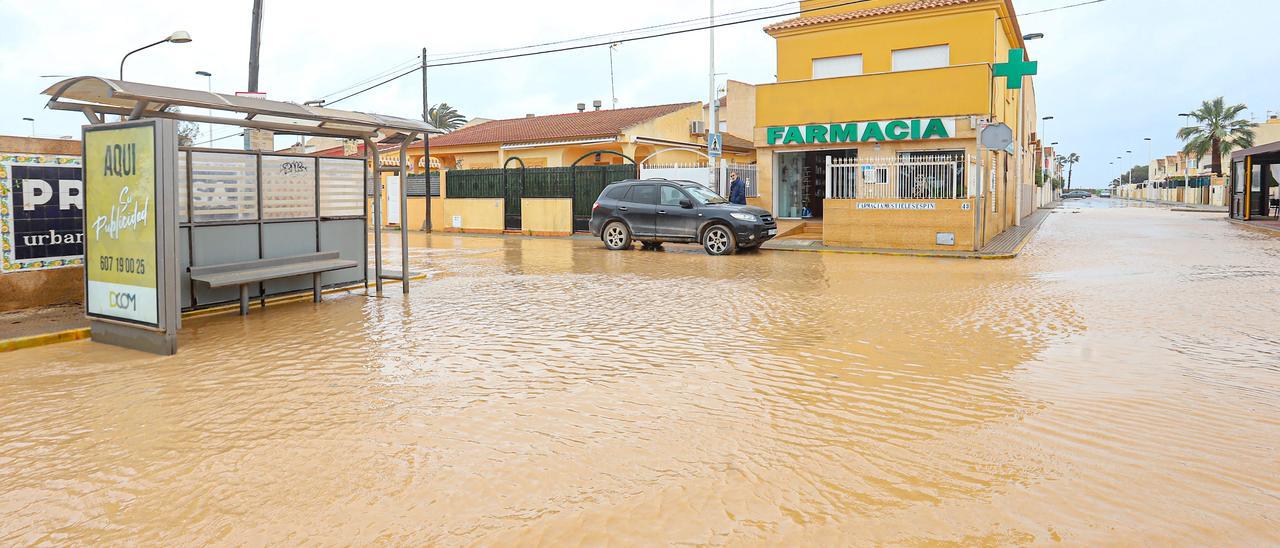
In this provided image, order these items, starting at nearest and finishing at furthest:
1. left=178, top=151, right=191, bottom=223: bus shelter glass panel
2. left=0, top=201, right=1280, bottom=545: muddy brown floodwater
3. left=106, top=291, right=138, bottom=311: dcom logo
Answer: left=0, top=201, right=1280, bottom=545: muddy brown floodwater < left=106, top=291, right=138, bottom=311: dcom logo < left=178, top=151, right=191, bottom=223: bus shelter glass panel

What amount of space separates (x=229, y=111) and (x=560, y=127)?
27637 mm

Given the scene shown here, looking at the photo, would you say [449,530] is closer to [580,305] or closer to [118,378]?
[118,378]

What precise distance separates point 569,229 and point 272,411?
21.5 metres

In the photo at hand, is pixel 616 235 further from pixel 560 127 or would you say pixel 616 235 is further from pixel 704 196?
pixel 560 127

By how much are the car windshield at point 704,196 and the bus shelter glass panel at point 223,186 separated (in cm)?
1041

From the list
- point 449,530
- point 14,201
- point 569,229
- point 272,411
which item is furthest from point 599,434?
point 569,229

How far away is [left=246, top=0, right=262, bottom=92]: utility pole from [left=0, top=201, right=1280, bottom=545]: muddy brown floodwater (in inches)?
301

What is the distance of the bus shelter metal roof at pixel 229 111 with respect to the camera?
7.47m

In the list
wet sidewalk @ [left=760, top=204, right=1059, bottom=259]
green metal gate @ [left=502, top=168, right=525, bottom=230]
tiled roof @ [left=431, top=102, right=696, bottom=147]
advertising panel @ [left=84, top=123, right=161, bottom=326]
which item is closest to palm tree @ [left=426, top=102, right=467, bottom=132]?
tiled roof @ [left=431, top=102, right=696, bottom=147]

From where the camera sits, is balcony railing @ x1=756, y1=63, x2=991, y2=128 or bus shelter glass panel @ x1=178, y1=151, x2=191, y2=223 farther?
balcony railing @ x1=756, y1=63, x2=991, y2=128

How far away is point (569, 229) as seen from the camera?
26.9 meters

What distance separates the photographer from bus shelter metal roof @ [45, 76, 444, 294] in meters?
7.47

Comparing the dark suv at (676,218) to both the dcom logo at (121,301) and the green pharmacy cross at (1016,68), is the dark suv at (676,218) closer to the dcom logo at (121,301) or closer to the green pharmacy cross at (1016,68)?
the green pharmacy cross at (1016,68)

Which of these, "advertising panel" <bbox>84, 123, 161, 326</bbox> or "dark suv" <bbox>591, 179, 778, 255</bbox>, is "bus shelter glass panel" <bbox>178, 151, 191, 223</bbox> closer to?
"advertising panel" <bbox>84, 123, 161, 326</bbox>
